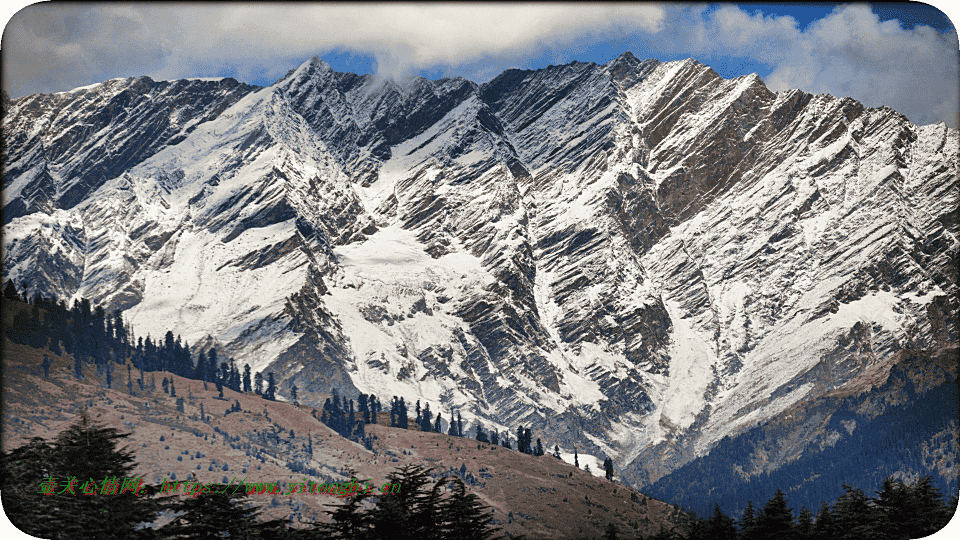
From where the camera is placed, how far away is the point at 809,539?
2953 inches

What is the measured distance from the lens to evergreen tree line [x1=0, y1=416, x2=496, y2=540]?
53500 millimetres

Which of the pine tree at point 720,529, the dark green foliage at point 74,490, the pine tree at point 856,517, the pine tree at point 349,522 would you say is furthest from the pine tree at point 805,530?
the dark green foliage at point 74,490

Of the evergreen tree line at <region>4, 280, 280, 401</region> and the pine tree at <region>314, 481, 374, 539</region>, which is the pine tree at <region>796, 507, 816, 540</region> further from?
the evergreen tree line at <region>4, 280, 280, 401</region>

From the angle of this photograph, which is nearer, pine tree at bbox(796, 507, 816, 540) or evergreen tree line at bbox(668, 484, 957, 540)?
evergreen tree line at bbox(668, 484, 957, 540)

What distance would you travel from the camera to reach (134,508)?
5350 cm

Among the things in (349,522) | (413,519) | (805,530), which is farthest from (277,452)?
(349,522)

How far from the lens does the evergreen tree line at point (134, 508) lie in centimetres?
5350

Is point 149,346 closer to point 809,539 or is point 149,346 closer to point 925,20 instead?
point 809,539

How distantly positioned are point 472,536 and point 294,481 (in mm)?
30014

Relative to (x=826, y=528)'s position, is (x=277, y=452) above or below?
above

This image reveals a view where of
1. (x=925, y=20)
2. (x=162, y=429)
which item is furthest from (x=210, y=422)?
(x=925, y=20)

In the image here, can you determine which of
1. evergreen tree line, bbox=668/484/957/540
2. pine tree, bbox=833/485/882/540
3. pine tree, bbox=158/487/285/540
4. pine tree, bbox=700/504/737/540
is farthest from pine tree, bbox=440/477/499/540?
pine tree, bbox=833/485/882/540

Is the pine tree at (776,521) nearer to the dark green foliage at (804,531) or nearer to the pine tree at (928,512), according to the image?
the dark green foliage at (804,531)

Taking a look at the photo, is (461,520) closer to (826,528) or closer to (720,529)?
(720,529)
